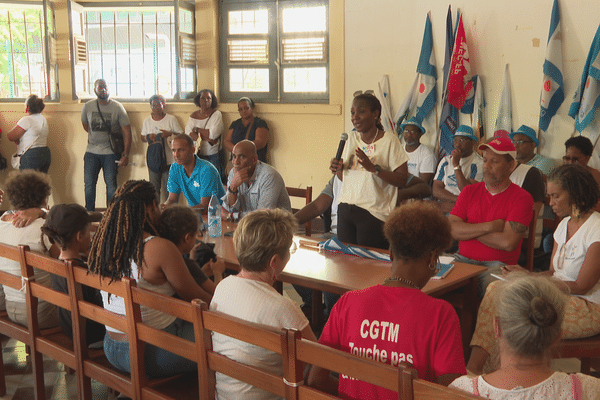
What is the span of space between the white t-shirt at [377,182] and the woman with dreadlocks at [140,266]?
4.42ft

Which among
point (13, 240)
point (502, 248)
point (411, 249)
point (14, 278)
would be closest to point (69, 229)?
point (14, 278)

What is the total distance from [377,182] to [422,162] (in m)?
2.30

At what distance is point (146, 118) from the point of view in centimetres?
744

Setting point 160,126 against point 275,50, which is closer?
point 275,50

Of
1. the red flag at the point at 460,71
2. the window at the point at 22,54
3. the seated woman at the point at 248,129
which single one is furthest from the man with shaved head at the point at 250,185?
the window at the point at 22,54

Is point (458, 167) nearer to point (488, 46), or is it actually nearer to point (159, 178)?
point (488, 46)

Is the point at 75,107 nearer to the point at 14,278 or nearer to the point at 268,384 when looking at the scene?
the point at 14,278

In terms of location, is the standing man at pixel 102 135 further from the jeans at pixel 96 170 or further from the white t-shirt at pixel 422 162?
the white t-shirt at pixel 422 162

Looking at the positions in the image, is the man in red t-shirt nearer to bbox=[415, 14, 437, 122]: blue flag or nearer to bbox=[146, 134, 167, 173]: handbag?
bbox=[415, 14, 437, 122]: blue flag

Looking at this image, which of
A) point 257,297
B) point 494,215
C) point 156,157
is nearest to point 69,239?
point 257,297

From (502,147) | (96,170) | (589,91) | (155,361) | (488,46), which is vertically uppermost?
(488,46)

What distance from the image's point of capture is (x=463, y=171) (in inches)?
203

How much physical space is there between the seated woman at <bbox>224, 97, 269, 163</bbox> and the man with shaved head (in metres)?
3.04

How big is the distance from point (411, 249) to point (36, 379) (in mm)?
1921
